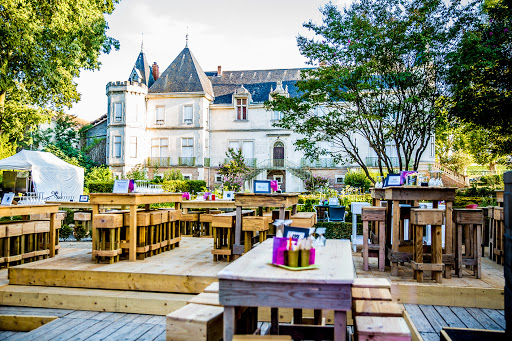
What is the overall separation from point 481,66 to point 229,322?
433 inches

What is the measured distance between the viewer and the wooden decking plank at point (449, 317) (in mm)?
4312

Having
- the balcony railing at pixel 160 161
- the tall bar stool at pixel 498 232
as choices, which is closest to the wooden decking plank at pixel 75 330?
the tall bar stool at pixel 498 232

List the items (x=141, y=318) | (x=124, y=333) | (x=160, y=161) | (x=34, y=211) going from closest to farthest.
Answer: (x=124, y=333) → (x=141, y=318) → (x=34, y=211) → (x=160, y=161)

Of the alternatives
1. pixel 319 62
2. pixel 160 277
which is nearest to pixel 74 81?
pixel 319 62

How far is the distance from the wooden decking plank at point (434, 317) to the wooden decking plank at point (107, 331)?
3290mm

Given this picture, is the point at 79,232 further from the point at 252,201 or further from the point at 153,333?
the point at 153,333

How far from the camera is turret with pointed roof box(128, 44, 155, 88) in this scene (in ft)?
104

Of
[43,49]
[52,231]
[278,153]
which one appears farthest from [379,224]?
[278,153]

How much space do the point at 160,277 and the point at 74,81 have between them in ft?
53.8

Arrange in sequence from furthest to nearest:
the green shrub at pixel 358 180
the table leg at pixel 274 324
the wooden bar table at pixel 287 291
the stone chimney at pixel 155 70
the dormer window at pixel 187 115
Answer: the stone chimney at pixel 155 70 → the dormer window at pixel 187 115 → the green shrub at pixel 358 180 → the table leg at pixel 274 324 → the wooden bar table at pixel 287 291

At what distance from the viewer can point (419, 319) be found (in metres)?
4.52

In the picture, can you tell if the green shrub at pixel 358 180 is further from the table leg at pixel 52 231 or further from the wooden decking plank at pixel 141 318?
the wooden decking plank at pixel 141 318

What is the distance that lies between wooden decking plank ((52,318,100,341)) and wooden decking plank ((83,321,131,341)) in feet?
0.66

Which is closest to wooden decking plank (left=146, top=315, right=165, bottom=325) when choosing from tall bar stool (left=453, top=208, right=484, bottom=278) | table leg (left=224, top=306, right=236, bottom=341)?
table leg (left=224, top=306, right=236, bottom=341)
